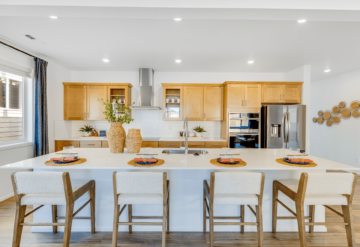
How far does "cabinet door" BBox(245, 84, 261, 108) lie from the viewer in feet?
13.5

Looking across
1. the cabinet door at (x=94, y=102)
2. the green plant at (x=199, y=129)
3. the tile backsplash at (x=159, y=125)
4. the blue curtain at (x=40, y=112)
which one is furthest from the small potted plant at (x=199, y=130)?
the blue curtain at (x=40, y=112)

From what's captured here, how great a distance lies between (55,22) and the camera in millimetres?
2297

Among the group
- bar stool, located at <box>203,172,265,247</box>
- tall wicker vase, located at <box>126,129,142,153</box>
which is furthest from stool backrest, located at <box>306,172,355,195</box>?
tall wicker vase, located at <box>126,129,142,153</box>

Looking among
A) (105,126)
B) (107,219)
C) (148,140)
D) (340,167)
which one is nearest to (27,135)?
(105,126)

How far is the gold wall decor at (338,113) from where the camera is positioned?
4316mm

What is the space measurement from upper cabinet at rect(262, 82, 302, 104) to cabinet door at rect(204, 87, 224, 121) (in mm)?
963

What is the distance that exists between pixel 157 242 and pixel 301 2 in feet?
8.78

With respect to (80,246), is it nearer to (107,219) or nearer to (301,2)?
(107,219)

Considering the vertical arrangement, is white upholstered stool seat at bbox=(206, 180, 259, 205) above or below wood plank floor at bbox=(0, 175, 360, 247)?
above

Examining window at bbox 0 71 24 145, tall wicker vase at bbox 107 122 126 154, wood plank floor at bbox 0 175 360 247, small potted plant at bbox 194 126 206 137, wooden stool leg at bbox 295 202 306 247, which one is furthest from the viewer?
small potted plant at bbox 194 126 206 137

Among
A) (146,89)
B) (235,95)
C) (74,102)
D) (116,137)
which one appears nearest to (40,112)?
(74,102)

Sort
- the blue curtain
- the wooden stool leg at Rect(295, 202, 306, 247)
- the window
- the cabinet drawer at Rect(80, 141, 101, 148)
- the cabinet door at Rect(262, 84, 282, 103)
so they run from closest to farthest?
the wooden stool leg at Rect(295, 202, 306, 247) → the window → the blue curtain → the cabinet drawer at Rect(80, 141, 101, 148) → the cabinet door at Rect(262, 84, 282, 103)

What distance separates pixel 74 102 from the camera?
430 centimetres

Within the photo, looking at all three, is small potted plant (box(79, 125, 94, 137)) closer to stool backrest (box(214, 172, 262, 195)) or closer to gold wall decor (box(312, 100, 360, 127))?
stool backrest (box(214, 172, 262, 195))
